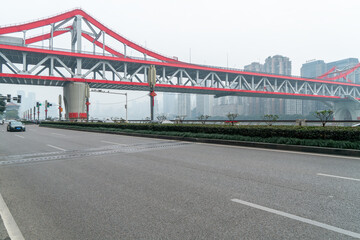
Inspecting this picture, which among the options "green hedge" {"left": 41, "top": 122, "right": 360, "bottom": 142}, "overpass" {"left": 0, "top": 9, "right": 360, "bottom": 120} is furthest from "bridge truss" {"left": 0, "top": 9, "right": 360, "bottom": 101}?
"green hedge" {"left": 41, "top": 122, "right": 360, "bottom": 142}

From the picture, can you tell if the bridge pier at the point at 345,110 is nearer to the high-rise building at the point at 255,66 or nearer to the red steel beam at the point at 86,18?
the high-rise building at the point at 255,66

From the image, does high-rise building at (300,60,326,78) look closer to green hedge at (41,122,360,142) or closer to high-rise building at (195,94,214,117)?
high-rise building at (195,94,214,117)

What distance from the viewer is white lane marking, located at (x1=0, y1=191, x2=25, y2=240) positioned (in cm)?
318

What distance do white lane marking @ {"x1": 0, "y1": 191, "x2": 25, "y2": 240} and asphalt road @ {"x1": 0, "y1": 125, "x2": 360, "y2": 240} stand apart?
0.23 ft

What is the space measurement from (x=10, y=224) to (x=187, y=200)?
2.66m

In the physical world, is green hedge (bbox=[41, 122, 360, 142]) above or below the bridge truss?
below

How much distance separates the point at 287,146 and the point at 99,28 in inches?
2727

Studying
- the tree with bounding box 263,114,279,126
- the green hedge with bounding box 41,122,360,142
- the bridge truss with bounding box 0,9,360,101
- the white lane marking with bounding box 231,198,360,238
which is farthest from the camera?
the bridge truss with bounding box 0,9,360,101

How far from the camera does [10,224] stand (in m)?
3.54

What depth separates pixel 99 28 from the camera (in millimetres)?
68688

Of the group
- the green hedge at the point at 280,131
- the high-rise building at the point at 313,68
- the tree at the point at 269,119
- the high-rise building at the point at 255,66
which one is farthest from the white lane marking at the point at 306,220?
the high-rise building at the point at 313,68

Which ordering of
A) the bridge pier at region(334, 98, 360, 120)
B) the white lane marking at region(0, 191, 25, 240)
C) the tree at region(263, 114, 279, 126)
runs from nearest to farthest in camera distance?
1. the white lane marking at region(0, 191, 25, 240)
2. the tree at region(263, 114, 279, 126)
3. the bridge pier at region(334, 98, 360, 120)

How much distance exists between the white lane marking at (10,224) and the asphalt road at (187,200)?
0.07 metres

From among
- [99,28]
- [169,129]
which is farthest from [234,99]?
[169,129]
